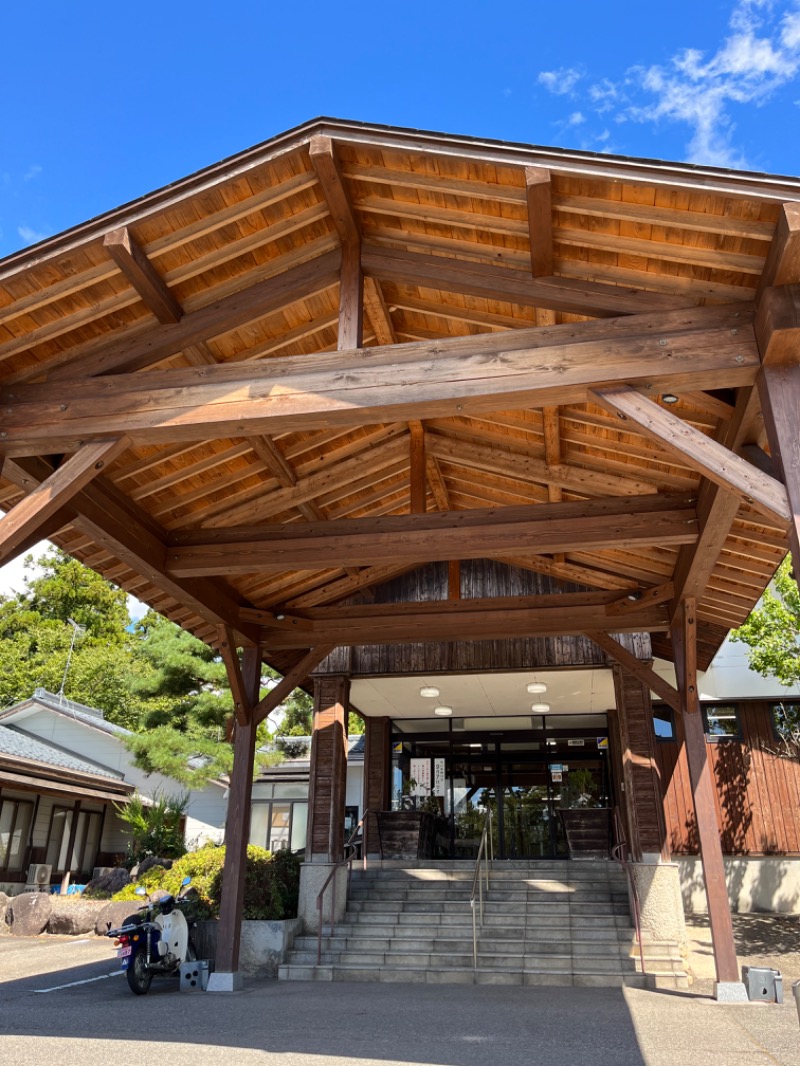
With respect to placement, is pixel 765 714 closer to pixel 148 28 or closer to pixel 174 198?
pixel 174 198

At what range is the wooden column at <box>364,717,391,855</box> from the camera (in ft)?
41.9

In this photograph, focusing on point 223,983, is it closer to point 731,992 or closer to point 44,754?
point 731,992

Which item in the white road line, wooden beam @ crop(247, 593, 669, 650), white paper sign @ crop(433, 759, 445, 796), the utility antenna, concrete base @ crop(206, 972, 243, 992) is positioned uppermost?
the utility antenna

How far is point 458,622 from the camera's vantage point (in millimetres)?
8789

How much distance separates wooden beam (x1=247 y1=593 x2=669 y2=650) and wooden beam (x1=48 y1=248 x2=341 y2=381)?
415cm

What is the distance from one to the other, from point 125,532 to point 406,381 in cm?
321

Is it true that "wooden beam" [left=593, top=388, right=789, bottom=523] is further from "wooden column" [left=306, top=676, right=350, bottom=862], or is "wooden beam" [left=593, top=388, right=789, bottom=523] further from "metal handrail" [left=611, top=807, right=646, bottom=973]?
"wooden column" [left=306, top=676, right=350, bottom=862]

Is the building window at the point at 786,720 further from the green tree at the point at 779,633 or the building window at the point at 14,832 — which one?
the building window at the point at 14,832

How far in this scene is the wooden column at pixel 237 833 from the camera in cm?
782

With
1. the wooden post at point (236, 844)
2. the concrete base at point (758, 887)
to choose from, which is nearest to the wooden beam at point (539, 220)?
the wooden post at point (236, 844)

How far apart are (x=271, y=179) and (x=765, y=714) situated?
11.5 metres

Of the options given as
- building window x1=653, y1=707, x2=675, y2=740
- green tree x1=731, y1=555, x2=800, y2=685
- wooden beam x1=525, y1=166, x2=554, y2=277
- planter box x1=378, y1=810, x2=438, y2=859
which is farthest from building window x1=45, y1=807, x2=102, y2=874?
wooden beam x1=525, y1=166, x2=554, y2=277

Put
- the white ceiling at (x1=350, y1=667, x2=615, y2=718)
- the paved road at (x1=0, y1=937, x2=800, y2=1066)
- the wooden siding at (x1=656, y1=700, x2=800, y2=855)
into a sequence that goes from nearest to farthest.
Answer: the paved road at (x1=0, y1=937, x2=800, y2=1066) → the white ceiling at (x1=350, y1=667, x2=615, y2=718) → the wooden siding at (x1=656, y1=700, x2=800, y2=855)

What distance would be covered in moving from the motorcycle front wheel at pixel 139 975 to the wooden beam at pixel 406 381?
16.3 feet
